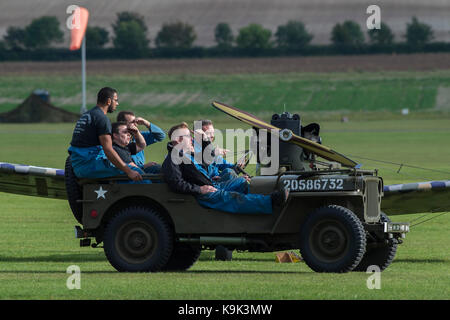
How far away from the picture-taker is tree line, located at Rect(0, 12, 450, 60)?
502 feet

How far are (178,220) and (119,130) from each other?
1263mm

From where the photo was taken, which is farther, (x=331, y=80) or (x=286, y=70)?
(x=286, y=70)

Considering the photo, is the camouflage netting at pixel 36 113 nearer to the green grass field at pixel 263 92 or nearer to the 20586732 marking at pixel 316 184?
the green grass field at pixel 263 92

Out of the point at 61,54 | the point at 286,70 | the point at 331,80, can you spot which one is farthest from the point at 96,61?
the point at 331,80

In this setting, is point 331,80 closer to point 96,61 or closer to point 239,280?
point 96,61

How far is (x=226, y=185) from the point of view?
34.5 ft

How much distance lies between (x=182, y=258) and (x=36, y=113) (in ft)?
227

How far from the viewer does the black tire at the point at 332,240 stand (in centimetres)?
960

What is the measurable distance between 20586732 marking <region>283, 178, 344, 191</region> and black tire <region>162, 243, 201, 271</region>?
Answer: 142 centimetres

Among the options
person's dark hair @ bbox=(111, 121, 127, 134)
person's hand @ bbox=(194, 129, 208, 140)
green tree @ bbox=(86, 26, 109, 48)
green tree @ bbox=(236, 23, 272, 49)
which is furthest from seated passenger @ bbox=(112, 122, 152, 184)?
green tree @ bbox=(86, 26, 109, 48)

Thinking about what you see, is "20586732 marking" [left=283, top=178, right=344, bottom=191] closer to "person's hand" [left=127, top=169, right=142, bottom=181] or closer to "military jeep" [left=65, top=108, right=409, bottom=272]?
"military jeep" [left=65, top=108, right=409, bottom=272]

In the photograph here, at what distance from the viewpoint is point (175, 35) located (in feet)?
643

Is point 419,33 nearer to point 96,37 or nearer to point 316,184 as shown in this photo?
point 96,37

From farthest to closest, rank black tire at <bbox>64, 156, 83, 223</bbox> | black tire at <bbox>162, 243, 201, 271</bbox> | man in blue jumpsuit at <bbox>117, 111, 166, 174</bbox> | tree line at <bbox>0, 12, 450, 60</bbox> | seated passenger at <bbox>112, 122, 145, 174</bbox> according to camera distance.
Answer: tree line at <bbox>0, 12, 450, 60</bbox>, man in blue jumpsuit at <bbox>117, 111, 166, 174</bbox>, black tire at <bbox>162, 243, 201, 271</bbox>, seated passenger at <bbox>112, 122, 145, 174</bbox>, black tire at <bbox>64, 156, 83, 223</bbox>
